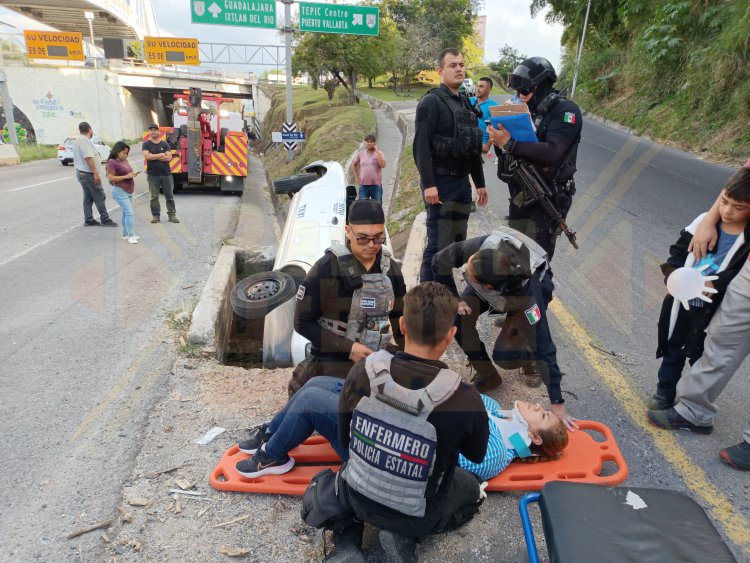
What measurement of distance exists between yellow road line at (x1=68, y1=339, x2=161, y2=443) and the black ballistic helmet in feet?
11.7

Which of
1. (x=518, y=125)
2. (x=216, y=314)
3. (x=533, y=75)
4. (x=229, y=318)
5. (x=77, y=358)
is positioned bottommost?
(x=229, y=318)

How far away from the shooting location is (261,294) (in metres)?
4.84

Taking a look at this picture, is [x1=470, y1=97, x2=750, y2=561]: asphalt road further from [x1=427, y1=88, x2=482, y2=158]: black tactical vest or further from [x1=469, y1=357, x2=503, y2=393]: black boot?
[x1=427, y1=88, x2=482, y2=158]: black tactical vest

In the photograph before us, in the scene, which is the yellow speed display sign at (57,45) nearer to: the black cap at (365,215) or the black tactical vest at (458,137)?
the black tactical vest at (458,137)

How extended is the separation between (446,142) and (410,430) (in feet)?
8.14

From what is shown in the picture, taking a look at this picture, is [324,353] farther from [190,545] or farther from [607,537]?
[607,537]

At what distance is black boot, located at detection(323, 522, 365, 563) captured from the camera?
6.54 feet

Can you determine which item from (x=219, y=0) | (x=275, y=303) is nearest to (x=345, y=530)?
(x=275, y=303)

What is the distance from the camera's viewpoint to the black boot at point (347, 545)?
1994 millimetres

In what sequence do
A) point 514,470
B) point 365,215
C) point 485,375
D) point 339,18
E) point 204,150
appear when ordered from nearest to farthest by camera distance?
point 514,470 < point 365,215 < point 485,375 < point 204,150 < point 339,18

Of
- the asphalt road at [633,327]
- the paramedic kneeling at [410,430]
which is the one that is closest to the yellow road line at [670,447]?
the asphalt road at [633,327]

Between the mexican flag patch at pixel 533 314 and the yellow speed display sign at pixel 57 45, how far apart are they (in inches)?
1255

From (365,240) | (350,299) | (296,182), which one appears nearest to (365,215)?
(365,240)

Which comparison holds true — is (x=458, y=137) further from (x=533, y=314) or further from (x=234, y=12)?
(x=234, y=12)
